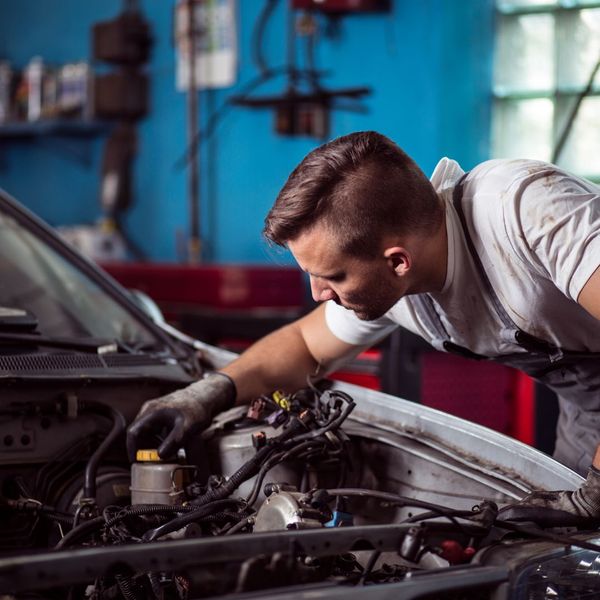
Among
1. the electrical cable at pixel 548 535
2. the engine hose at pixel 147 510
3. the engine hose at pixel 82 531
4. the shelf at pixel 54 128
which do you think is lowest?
the engine hose at pixel 82 531

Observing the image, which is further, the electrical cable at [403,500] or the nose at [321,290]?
the nose at [321,290]

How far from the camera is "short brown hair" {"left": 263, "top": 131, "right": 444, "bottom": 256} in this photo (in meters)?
1.94

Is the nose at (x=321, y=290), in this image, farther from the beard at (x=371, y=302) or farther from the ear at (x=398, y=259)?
the ear at (x=398, y=259)

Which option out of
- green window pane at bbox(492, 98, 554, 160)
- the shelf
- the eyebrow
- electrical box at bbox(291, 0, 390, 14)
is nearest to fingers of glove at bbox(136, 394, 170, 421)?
the eyebrow

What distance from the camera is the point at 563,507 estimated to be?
169cm

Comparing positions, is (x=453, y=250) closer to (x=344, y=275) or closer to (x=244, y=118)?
(x=344, y=275)

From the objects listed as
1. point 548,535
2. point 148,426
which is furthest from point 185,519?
point 548,535

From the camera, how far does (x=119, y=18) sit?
275 inches

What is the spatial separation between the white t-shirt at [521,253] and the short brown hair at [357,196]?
12 cm

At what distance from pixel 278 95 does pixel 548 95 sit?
5.50 ft

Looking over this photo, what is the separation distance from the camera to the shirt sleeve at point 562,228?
1.80 metres

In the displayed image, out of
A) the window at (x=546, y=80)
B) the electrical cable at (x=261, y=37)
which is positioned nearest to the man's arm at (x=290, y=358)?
the window at (x=546, y=80)

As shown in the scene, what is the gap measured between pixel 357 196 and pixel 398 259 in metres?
0.15

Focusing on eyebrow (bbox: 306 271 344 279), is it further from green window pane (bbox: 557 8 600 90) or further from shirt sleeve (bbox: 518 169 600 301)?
green window pane (bbox: 557 8 600 90)
